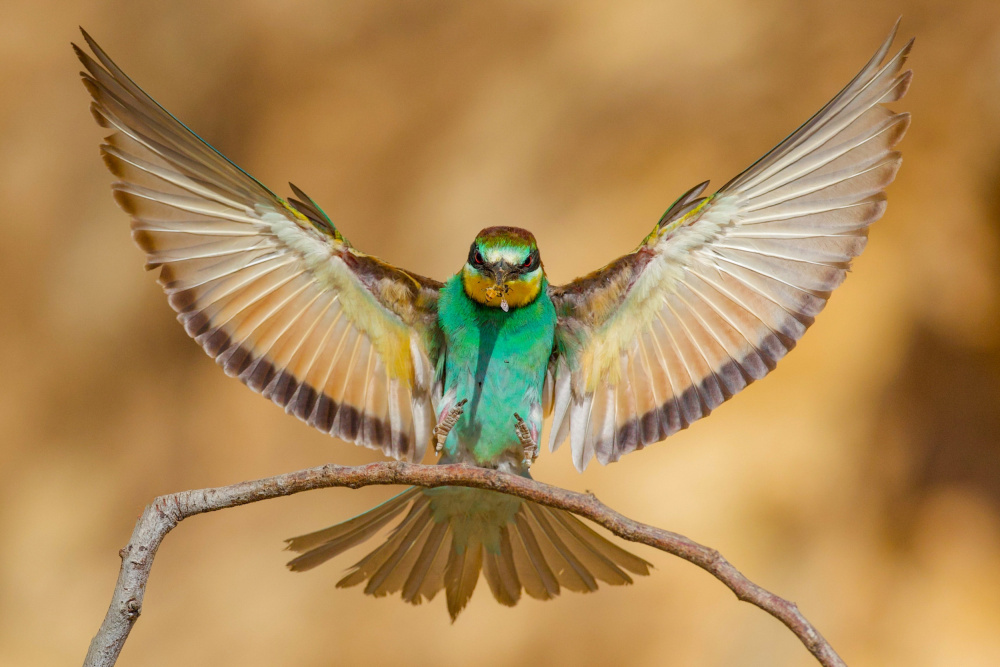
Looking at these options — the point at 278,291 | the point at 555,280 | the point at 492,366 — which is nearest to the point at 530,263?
the point at 492,366

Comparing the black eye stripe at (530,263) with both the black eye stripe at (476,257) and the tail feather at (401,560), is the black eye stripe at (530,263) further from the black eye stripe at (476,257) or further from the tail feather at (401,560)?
the tail feather at (401,560)

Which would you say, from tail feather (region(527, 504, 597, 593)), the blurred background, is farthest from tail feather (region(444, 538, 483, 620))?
the blurred background

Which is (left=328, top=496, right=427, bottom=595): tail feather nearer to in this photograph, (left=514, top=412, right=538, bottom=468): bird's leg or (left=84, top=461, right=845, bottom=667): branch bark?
(left=514, top=412, right=538, bottom=468): bird's leg

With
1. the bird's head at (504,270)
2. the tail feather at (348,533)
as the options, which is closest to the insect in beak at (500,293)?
the bird's head at (504,270)

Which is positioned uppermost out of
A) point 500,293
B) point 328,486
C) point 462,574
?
point 500,293

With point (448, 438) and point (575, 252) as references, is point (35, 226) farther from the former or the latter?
point (448, 438)

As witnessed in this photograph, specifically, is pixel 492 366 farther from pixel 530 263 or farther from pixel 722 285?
pixel 722 285
